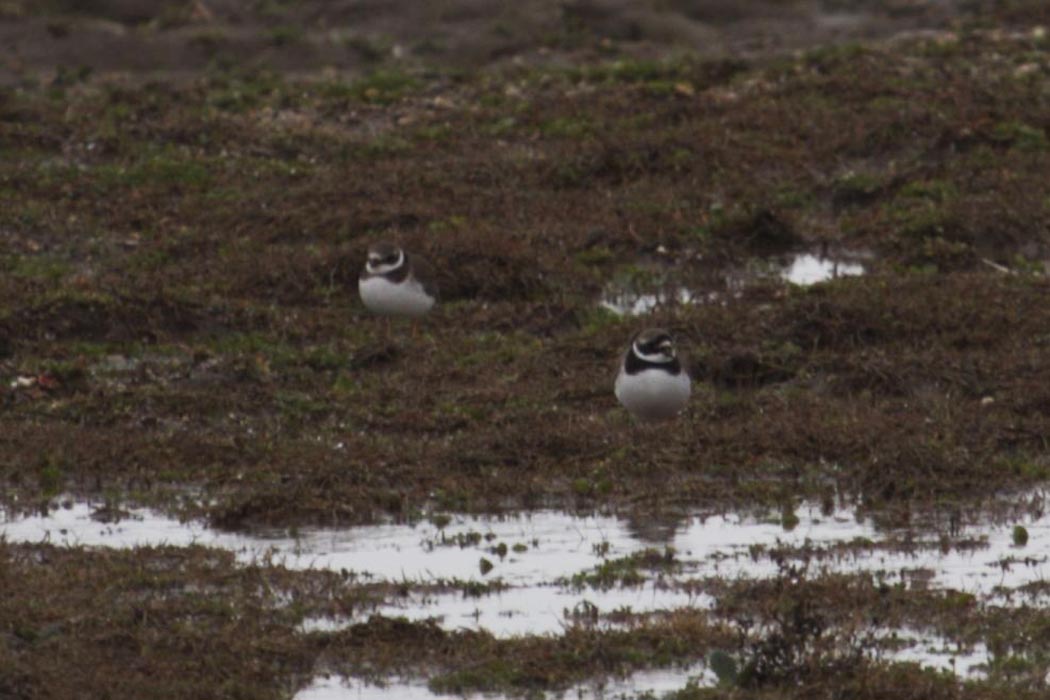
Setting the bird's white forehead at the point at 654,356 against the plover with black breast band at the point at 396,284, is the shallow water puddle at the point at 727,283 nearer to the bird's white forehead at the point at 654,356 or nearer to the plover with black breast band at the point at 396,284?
the plover with black breast band at the point at 396,284

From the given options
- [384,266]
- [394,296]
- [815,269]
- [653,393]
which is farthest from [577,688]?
[815,269]

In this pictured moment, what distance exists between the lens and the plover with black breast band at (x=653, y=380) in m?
14.2

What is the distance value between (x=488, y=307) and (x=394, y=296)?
81 cm

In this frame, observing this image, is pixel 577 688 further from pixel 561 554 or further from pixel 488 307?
pixel 488 307

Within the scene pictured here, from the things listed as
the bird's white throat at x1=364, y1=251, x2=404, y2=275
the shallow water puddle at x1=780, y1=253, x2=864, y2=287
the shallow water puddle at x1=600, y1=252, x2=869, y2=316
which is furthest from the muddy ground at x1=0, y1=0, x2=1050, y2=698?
the bird's white throat at x1=364, y1=251, x2=404, y2=275

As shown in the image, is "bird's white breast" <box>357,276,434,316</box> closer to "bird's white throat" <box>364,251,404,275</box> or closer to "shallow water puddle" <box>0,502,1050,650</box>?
"bird's white throat" <box>364,251,404,275</box>

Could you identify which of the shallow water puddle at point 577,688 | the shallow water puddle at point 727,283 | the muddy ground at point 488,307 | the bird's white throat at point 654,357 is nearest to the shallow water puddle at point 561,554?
the muddy ground at point 488,307

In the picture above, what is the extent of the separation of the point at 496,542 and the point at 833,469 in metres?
2.13

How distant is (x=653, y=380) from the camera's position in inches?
557

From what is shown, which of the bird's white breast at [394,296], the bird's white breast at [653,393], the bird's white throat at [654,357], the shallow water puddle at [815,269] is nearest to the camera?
the bird's white breast at [653,393]

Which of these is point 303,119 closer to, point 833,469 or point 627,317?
point 627,317

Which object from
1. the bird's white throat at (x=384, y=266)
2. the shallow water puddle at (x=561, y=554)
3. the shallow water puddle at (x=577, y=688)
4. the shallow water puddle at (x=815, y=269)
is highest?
the bird's white throat at (x=384, y=266)

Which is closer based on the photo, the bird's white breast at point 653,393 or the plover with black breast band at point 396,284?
the bird's white breast at point 653,393

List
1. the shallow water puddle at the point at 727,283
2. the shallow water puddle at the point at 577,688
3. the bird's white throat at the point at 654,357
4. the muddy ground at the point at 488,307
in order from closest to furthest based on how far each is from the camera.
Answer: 1. the shallow water puddle at the point at 577,688
2. the muddy ground at the point at 488,307
3. the bird's white throat at the point at 654,357
4. the shallow water puddle at the point at 727,283
